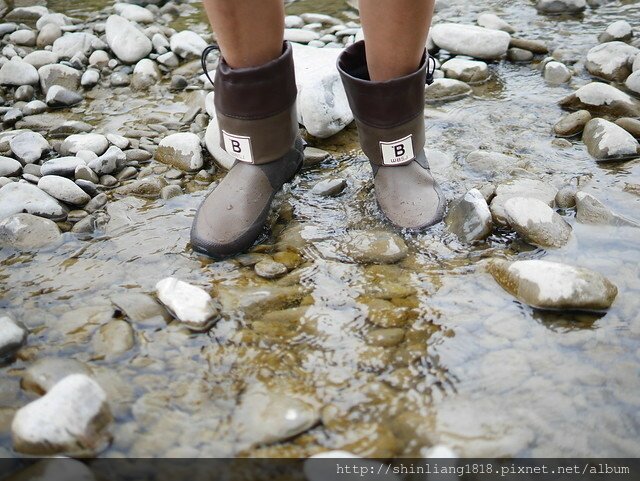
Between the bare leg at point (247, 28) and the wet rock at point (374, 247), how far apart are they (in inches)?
28.9

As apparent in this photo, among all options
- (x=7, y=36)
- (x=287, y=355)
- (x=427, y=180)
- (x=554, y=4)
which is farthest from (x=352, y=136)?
(x=7, y=36)

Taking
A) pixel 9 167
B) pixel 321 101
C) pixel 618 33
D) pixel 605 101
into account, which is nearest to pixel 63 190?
pixel 9 167

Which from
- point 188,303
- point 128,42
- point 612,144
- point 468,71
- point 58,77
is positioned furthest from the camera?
point 128,42

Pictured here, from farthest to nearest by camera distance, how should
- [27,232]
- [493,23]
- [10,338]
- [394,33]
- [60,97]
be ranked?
[493,23]
[60,97]
[27,232]
[394,33]
[10,338]

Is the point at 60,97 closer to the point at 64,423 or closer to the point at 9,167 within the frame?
the point at 9,167

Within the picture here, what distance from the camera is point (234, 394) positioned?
152cm

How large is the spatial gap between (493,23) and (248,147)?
3.01 m

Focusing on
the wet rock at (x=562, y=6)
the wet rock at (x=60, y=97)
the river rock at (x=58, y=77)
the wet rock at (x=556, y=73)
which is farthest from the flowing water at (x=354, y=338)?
the wet rock at (x=562, y=6)

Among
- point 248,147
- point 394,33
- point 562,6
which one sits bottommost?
point 562,6

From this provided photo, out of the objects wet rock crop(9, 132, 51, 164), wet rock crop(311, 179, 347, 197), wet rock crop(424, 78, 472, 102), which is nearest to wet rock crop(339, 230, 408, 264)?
wet rock crop(311, 179, 347, 197)

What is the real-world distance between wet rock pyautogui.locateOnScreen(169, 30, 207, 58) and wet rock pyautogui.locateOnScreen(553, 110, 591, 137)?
8.50 feet

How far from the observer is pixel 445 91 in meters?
3.44

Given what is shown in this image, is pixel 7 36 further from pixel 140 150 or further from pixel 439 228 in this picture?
pixel 439 228

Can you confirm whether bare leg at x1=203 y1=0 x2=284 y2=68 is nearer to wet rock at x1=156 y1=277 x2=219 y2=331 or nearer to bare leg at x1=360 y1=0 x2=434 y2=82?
bare leg at x1=360 y1=0 x2=434 y2=82
